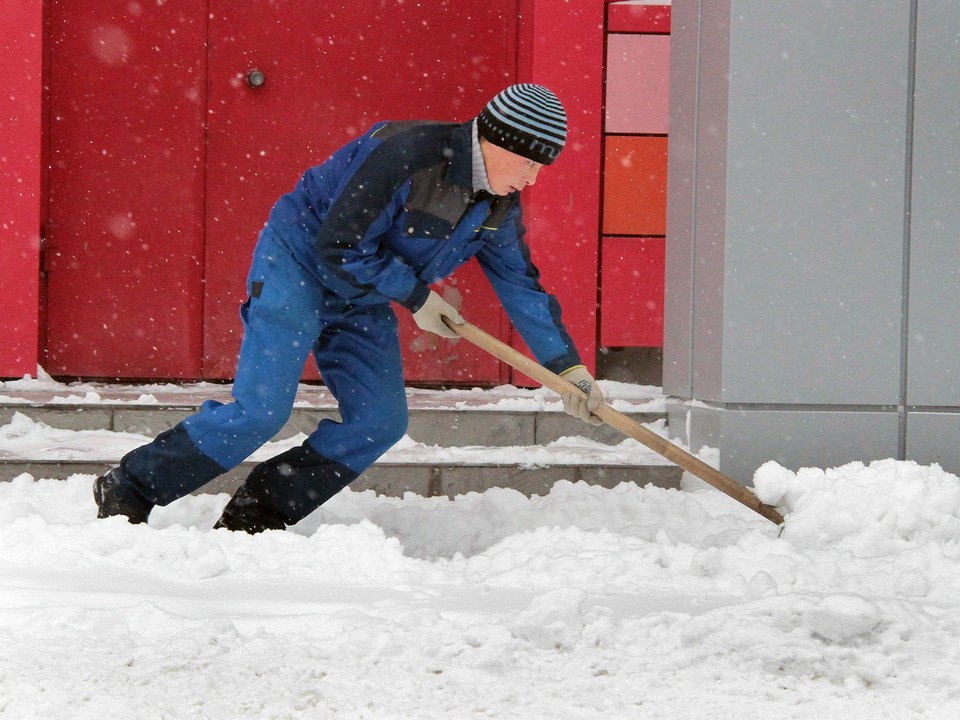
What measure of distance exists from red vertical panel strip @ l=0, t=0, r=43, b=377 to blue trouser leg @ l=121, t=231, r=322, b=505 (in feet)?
8.56

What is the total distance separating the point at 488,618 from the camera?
2459 millimetres

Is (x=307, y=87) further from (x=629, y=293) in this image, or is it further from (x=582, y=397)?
(x=582, y=397)

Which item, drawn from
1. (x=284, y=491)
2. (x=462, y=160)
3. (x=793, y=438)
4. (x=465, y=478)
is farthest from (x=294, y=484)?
(x=793, y=438)

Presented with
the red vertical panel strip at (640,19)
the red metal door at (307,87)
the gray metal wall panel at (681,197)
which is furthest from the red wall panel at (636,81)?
the gray metal wall panel at (681,197)

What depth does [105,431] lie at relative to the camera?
4473 mm

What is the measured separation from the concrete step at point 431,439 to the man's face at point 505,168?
1364mm

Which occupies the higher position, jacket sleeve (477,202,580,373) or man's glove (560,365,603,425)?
jacket sleeve (477,202,580,373)

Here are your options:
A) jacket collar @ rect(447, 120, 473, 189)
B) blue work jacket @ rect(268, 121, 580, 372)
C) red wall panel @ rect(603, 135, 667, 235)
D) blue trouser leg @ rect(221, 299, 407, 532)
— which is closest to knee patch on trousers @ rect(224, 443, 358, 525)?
blue trouser leg @ rect(221, 299, 407, 532)

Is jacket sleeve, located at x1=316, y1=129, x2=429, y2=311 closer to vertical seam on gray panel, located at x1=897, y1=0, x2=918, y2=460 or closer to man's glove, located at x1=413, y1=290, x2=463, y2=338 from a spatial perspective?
man's glove, located at x1=413, y1=290, x2=463, y2=338

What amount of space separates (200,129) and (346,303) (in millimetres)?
2993

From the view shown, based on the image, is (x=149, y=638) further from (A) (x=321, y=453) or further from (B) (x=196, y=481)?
(A) (x=321, y=453)

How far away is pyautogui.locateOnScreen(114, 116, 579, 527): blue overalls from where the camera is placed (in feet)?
9.89

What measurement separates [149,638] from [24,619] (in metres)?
0.30

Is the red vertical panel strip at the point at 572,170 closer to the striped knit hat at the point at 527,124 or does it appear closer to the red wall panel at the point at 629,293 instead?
the red wall panel at the point at 629,293
